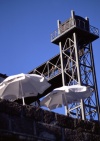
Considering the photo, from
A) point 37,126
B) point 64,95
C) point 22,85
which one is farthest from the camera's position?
point 64,95

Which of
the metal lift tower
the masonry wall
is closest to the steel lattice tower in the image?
the metal lift tower

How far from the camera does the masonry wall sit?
6324mm

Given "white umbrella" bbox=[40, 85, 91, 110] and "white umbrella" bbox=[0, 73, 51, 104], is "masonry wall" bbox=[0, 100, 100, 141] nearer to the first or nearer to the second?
"white umbrella" bbox=[0, 73, 51, 104]

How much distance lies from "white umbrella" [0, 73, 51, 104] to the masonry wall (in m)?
6.51

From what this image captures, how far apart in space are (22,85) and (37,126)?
7.86m

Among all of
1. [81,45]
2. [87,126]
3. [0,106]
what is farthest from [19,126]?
[81,45]

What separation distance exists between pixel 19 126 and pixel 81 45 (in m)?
19.2

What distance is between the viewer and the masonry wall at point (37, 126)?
6.32 meters

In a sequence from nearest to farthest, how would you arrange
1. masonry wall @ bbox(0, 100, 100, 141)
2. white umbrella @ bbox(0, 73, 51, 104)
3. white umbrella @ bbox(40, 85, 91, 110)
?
masonry wall @ bbox(0, 100, 100, 141), white umbrella @ bbox(0, 73, 51, 104), white umbrella @ bbox(40, 85, 91, 110)

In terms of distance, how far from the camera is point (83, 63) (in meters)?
24.6

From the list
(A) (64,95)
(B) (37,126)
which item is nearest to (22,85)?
(A) (64,95)

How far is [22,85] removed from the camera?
14562 millimetres

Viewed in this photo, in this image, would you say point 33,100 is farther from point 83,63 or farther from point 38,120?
point 38,120

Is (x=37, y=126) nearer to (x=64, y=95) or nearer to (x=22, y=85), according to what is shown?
(x=22, y=85)
